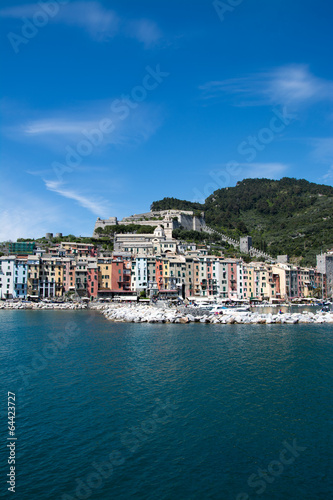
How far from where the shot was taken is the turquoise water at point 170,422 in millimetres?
9781

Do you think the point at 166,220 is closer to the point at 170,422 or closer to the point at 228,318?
the point at 228,318

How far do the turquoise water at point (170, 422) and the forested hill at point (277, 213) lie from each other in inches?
3237

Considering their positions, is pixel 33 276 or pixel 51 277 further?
pixel 51 277

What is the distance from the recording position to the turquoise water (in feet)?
32.1

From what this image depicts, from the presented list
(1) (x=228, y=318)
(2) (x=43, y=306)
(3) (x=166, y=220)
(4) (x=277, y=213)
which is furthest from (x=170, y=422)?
(4) (x=277, y=213)

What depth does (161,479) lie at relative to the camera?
391 inches

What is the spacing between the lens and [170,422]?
13.3 meters

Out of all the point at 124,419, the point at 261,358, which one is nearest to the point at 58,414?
the point at 124,419

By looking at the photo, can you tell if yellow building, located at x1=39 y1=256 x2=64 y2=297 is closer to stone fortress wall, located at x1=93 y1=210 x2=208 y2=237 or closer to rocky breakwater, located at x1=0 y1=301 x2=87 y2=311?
rocky breakwater, located at x1=0 y1=301 x2=87 y2=311

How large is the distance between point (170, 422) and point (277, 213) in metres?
147

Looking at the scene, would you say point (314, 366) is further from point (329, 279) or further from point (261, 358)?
point (329, 279)

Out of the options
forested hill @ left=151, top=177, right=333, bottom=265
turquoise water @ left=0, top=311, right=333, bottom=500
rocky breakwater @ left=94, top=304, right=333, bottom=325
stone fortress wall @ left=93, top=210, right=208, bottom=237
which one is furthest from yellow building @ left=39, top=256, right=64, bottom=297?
forested hill @ left=151, top=177, right=333, bottom=265

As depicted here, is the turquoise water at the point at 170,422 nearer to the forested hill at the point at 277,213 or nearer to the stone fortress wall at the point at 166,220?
the stone fortress wall at the point at 166,220

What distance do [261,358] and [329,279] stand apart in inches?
2917
